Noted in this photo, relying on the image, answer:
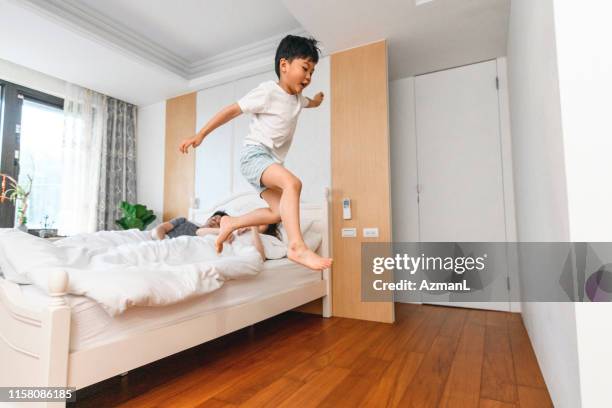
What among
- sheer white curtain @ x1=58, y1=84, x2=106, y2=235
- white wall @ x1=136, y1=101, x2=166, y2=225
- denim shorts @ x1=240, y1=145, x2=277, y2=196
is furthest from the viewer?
white wall @ x1=136, y1=101, x2=166, y2=225

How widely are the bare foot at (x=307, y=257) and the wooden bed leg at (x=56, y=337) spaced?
0.82 meters

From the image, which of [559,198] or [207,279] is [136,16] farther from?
[559,198]

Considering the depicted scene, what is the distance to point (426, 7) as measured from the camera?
2.48 metres

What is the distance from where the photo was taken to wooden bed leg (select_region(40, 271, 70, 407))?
1098 mm

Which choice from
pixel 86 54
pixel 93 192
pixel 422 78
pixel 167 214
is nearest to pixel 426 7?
pixel 422 78

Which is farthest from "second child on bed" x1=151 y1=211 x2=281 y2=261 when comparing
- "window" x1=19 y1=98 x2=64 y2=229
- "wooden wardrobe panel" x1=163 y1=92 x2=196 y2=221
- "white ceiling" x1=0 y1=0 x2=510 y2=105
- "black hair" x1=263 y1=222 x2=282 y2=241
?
"white ceiling" x1=0 y1=0 x2=510 y2=105

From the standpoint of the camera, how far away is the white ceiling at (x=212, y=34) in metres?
2.57

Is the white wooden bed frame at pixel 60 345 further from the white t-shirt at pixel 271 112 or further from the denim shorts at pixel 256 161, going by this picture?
the white t-shirt at pixel 271 112

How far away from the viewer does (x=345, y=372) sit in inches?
67.7

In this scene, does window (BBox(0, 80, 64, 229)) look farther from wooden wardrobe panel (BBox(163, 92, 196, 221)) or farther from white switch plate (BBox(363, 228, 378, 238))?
white switch plate (BBox(363, 228, 378, 238))

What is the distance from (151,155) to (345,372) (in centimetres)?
379

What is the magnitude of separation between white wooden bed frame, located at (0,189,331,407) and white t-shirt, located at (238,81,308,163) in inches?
35.9

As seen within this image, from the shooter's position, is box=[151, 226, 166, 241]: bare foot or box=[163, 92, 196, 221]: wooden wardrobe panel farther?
box=[163, 92, 196, 221]: wooden wardrobe panel

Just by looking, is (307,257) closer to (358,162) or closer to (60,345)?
(60,345)
